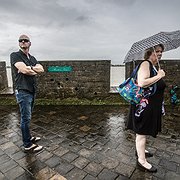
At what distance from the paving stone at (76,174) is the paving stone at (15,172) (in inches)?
26.5

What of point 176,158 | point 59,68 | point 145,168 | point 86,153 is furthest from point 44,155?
point 59,68

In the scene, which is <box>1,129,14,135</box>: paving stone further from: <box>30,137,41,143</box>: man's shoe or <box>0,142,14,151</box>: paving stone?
<box>30,137,41,143</box>: man's shoe

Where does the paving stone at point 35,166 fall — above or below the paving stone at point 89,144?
above

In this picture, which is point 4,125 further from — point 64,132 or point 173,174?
point 173,174

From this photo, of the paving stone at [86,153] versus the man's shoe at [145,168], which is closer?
the man's shoe at [145,168]

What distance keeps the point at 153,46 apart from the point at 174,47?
0.70 m

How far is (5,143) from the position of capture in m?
3.13

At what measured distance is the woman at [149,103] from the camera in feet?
6.70

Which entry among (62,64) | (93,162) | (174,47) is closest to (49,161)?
(93,162)

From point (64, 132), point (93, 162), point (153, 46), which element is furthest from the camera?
point (64, 132)

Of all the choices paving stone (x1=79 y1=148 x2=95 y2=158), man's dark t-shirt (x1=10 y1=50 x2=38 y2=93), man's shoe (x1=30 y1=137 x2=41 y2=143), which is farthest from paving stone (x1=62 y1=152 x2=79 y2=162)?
man's dark t-shirt (x1=10 y1=50 x2=38 y2=93)

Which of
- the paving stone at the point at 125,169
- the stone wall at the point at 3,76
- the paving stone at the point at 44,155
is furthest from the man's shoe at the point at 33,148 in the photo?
the stone wall at the point at 3,76

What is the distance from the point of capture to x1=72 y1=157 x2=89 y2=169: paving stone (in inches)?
96.7

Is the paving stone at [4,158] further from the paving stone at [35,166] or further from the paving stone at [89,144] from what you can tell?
the paving stone at [89,144]
